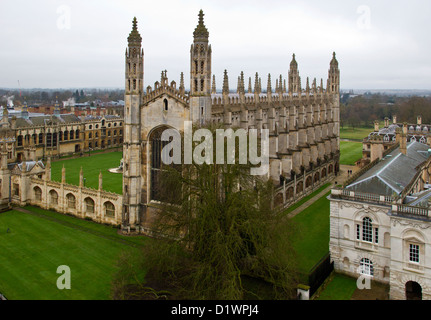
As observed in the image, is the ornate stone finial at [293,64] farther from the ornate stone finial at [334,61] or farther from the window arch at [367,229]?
the window arch at [367,229]

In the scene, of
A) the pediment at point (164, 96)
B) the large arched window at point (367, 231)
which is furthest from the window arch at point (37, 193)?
the large arched window at point (367, 231)

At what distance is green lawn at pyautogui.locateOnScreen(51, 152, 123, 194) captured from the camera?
4631 cm

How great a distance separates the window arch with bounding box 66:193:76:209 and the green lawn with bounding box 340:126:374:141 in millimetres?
71720

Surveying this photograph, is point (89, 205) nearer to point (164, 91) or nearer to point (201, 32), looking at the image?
point (164, 91)

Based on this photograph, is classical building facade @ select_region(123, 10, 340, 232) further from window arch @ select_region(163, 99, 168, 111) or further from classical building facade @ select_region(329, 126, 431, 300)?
classical building facade @ select_region(329, 126, 431, 300)

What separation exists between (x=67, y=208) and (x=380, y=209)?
25322mm

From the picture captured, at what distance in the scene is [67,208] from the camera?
3459 cm

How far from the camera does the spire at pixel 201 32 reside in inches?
1058

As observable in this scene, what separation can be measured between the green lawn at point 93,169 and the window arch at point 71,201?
8001mm

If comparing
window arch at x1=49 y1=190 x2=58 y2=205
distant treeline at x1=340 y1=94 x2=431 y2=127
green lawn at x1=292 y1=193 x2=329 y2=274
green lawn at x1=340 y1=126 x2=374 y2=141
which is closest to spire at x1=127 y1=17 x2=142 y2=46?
window arch at x1=49 y1=190 x2=58 y2=205
